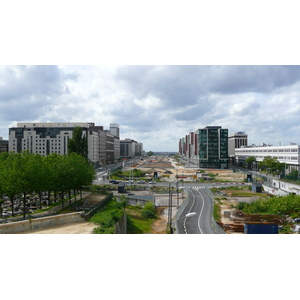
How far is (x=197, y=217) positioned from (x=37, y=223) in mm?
14898

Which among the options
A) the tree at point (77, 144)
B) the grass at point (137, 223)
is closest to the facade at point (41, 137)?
the tree at point (77, 144)

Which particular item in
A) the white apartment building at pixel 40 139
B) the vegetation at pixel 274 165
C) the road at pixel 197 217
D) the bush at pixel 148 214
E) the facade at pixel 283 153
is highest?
the white apartment building at pixel 40 139

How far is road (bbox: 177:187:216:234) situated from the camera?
71.7 feet

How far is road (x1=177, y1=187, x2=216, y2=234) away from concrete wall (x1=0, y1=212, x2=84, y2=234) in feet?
28.3

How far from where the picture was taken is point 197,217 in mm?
26141

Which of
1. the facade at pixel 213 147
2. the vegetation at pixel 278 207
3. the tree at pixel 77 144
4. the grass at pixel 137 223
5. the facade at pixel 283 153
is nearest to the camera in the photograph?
the grass at pixel 137 223

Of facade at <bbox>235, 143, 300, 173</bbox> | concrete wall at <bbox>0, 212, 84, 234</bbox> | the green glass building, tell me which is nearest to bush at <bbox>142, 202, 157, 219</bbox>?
concrete wall at <bbox>0, 212, 84, 234</bbox>

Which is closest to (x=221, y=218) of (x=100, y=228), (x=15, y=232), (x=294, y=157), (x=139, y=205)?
(x=139, y=205)

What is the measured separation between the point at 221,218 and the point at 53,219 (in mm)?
16513

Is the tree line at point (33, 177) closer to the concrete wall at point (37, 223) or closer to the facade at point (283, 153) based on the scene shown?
the concrete wall at point (37, 223)

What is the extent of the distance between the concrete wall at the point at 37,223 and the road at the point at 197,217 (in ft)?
28.3

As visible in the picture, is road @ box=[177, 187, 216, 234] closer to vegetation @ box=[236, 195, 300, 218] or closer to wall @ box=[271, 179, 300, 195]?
vegetation @ box=[236, 195, 300, 218]

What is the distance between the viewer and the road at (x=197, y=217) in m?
21.8

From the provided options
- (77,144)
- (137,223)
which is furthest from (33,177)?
(77,144)
